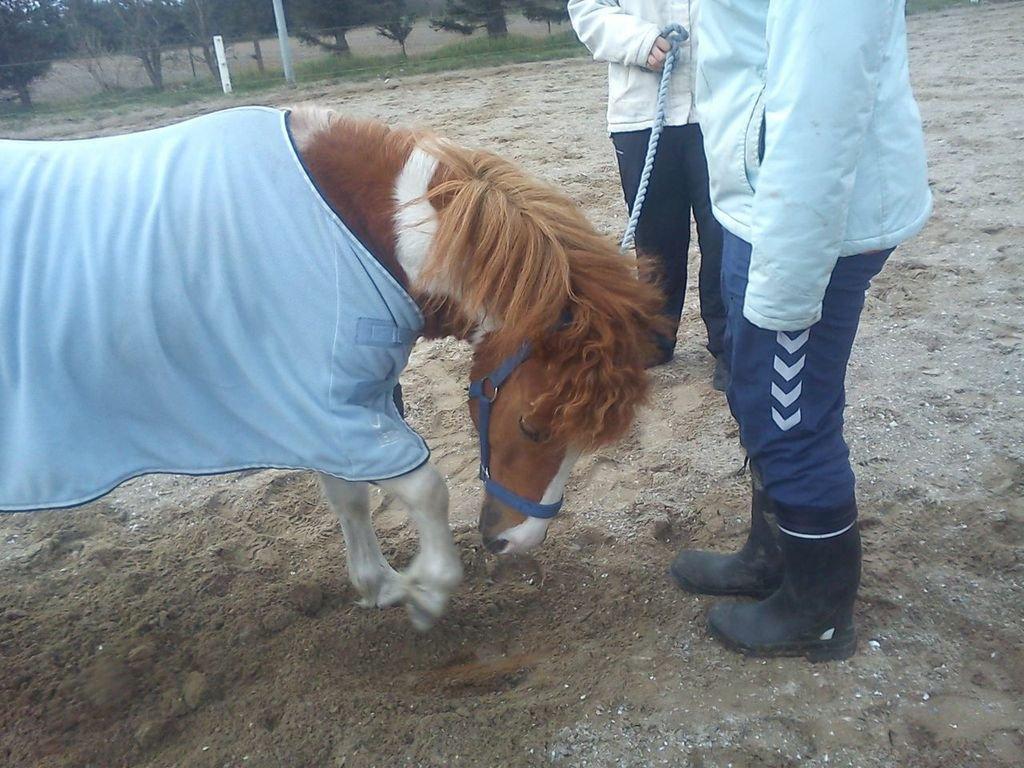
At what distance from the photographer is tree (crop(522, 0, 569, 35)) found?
14406 mm

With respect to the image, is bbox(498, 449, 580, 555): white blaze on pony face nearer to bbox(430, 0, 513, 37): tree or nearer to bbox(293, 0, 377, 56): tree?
bbox(293, 0, 377, 56): tree

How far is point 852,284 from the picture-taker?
1.59m

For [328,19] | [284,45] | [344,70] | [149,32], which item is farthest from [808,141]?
[328,19]

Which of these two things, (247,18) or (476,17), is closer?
(247,18)

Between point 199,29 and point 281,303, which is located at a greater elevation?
point 199,29

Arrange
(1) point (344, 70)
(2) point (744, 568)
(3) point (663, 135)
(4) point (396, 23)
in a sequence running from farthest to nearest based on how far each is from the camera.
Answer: (4) point (396, 23)
(1) point (344, 70)
(3) point (663, 135)
(2) point (744, 568)

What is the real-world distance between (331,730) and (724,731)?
86 cm

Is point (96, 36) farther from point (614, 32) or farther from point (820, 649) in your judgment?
point (820, 649)

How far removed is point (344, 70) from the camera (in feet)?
40.0

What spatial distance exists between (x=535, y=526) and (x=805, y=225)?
0.88 m

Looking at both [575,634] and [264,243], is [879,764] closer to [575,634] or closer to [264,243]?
[575,634]

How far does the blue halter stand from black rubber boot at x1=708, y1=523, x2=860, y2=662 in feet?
1.81

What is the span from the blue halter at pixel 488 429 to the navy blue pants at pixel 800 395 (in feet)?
1.45

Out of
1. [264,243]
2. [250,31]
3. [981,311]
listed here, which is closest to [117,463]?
[264,243]
